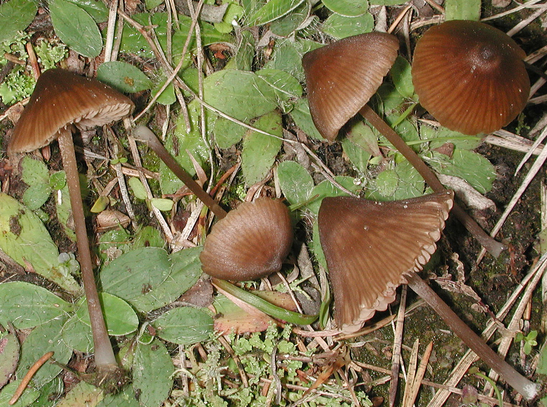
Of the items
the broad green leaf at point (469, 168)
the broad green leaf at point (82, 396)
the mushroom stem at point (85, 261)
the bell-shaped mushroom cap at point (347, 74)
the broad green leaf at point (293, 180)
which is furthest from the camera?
the broad green leaf at point (469, 168)

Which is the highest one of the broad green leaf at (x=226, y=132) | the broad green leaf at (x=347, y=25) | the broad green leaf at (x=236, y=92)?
the broad green leaf at (x=347, y=25)

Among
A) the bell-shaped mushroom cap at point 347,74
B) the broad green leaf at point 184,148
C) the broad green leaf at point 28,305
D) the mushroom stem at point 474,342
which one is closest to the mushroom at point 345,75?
the bell-shaped mushroom cap at point 347,74

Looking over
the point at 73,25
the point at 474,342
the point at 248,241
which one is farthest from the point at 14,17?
the point at 474,342

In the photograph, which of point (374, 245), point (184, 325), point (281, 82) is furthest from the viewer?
point (281, 82)

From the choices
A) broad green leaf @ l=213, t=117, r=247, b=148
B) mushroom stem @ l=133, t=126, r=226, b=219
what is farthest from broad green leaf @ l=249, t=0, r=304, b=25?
mushroom stem @ l=133, t=126, r=226, b=219

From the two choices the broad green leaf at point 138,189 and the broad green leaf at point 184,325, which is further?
the broad green leaf at point 138,189

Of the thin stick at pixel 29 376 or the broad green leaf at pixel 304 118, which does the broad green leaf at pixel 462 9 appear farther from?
the thin stick at pixel 29 376

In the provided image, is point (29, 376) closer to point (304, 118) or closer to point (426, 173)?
point (304, 118)
